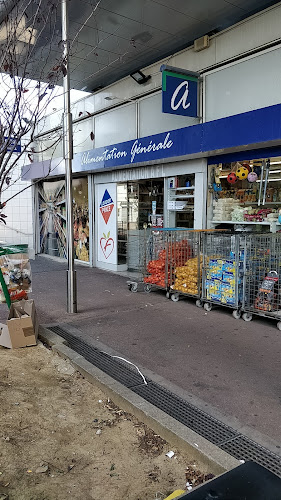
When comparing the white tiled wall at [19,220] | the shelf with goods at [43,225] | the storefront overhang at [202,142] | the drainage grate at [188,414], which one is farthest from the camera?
the white tiled wall at [19,220]

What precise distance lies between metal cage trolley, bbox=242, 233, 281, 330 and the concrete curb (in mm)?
3006

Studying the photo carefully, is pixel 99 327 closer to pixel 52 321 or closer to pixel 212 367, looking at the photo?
pixel 52 321

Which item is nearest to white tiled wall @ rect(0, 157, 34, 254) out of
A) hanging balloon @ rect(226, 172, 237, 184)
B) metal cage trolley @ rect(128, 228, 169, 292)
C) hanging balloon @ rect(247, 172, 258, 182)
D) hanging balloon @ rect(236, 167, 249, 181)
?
metal cage trolley @ rect(128, 228, 169, 292)

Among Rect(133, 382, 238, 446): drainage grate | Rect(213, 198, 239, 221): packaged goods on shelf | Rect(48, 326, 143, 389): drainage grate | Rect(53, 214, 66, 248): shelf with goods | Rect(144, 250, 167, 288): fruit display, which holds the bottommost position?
Rect(133, 382, 238, 446): drainage grate

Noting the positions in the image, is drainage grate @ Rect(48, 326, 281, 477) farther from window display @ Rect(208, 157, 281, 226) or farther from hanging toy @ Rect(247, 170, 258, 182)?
hanging toy @ Rect(247, 170, 258, 182)

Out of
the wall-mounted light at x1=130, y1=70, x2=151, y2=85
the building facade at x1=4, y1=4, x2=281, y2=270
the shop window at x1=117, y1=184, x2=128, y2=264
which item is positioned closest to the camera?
the building facade at x1=4, y1=4, x2=281, y2=270

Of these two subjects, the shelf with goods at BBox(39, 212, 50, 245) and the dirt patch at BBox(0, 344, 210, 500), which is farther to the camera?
the shelf with goods at BBox(39, 212, 50, 245)

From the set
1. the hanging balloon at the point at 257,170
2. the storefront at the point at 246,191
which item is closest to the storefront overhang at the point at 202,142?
the storefront at the point at 246,191

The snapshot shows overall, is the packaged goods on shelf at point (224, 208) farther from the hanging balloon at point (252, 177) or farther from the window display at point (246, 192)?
the hanging balloon at point (252, 177)

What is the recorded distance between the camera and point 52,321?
6.15 m

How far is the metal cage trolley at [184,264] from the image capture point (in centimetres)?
693

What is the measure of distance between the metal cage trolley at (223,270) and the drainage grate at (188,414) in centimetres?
252

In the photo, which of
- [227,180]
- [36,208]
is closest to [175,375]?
[227,180]

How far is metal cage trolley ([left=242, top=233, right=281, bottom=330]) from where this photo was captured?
587 centimetres
